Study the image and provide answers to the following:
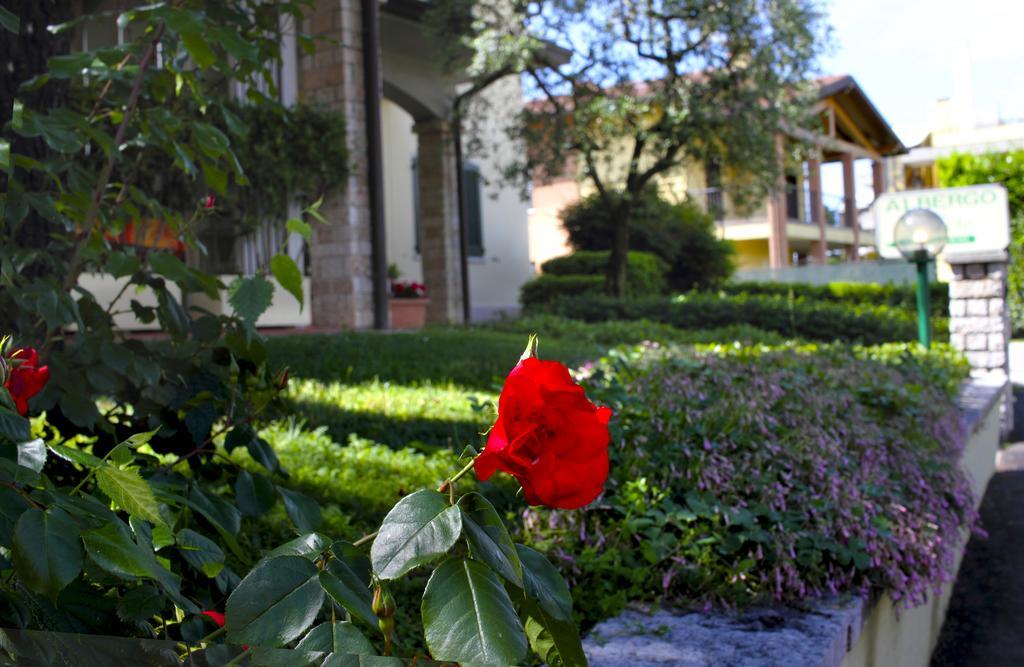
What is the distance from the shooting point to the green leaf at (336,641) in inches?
38.5

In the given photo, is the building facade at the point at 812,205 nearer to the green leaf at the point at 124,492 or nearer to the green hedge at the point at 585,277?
the green hedge at the point at 585,277

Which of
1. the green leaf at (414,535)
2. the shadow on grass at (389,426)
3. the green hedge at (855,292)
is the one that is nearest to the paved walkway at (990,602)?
the shadow on grass at (389,426)

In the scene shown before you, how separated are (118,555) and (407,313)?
40.1ft

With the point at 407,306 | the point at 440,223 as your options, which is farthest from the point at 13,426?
the point at 440,223

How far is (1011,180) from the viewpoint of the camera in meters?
21.0

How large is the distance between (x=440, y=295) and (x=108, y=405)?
955cm

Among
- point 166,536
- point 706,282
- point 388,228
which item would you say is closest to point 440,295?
point 388,228

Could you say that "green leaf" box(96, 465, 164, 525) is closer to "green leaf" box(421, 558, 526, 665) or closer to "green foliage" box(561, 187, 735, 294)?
"green leaf" box(421, 558, 526, 665)

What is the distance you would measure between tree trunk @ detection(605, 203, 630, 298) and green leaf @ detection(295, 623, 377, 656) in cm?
1606

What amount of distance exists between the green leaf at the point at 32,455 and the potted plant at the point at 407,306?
11507 mm

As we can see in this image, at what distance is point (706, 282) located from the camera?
74.2 feet

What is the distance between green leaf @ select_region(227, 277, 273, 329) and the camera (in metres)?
2.06

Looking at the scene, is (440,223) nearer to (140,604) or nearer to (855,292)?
(855,292)

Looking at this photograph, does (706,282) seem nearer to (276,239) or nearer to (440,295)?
(440,295)
